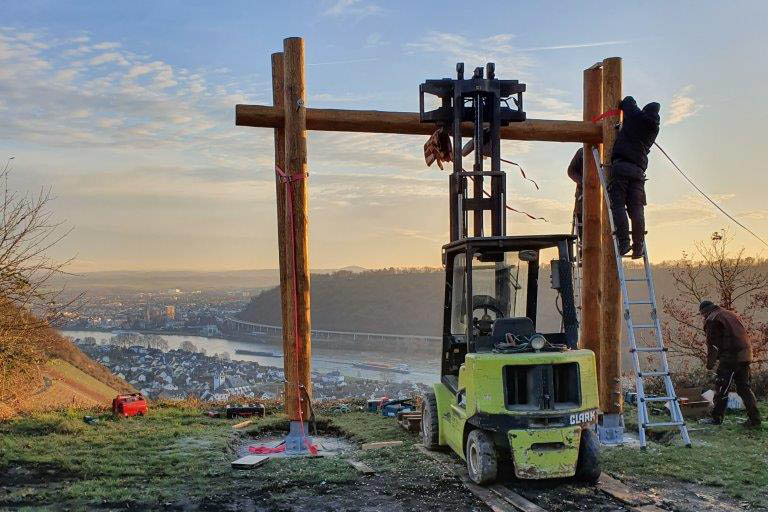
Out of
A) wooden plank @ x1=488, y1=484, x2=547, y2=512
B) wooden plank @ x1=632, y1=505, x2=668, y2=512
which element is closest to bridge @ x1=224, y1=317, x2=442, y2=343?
wooden plank @ x1=488, y1=484, x2=547, y2=512

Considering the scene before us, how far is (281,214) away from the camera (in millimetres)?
8906

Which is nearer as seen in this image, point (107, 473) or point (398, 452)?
point (107, 473)

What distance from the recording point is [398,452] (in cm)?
841

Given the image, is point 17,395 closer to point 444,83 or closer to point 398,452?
point 398,452

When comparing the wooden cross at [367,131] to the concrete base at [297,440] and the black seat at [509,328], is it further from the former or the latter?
the black seat at [509,328]

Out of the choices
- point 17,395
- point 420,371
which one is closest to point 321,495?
point 17,395

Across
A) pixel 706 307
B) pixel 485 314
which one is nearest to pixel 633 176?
pixel 485 314

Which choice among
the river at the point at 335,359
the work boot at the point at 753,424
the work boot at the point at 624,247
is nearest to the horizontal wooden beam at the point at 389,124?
the work boot at the point at 624,247

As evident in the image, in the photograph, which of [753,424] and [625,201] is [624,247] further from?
[753,424]

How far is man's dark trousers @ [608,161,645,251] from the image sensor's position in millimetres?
9016

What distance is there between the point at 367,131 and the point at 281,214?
66.4 inches

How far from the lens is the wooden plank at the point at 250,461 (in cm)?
782

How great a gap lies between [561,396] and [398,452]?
2.42 meters

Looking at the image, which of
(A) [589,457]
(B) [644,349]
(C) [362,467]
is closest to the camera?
(A) [589,457]
